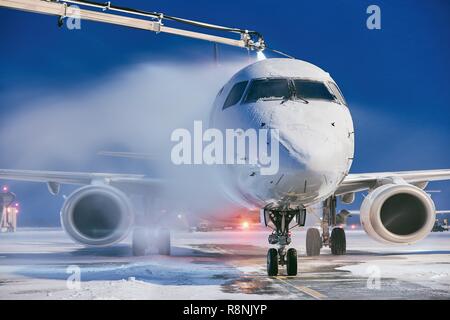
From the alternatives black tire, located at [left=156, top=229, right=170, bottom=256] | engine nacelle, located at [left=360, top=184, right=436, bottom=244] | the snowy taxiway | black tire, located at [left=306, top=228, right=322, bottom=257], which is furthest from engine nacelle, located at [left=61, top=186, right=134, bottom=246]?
black tire, located at [left=306, top=228, right=322, bottom=257]

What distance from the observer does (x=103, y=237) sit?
42.8ft

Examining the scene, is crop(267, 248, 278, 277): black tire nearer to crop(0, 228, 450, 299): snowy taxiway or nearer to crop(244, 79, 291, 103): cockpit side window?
crop(0, 228, 450, 299): snowy taxiway

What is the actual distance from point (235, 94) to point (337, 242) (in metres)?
7.37

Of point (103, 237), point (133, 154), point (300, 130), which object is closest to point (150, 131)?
point (133, 154)

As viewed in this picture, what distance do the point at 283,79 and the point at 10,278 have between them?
224 inches

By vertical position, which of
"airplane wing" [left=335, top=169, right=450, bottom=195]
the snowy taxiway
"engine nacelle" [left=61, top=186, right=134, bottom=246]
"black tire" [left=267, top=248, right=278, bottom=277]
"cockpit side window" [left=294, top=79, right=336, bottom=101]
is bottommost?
the snowy taxiway

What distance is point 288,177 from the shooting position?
27.3ft

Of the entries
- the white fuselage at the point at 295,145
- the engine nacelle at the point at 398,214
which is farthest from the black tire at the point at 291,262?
the engine nacelle at the point at 398,214

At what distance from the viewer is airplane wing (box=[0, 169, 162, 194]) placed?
48.2 ft

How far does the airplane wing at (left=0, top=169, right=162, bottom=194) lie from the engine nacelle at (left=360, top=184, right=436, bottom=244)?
5361 mm

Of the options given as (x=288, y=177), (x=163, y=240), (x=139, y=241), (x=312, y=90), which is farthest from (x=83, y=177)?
(x=288, y=177)

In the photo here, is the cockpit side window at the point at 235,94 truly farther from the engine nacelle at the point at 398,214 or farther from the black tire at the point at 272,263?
the engine nacelle at the point at 398,214

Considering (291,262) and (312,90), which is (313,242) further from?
(312,90)
